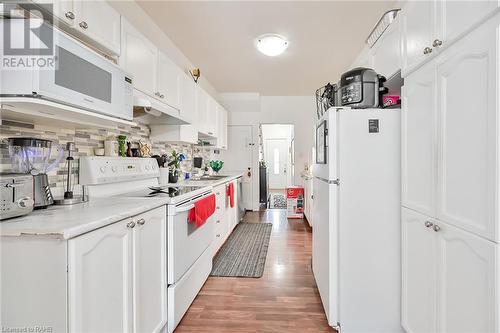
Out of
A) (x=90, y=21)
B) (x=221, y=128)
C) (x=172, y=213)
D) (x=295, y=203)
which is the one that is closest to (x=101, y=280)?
(x=172, y=213)

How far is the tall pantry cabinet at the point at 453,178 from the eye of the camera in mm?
954

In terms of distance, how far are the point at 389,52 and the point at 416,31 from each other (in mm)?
450

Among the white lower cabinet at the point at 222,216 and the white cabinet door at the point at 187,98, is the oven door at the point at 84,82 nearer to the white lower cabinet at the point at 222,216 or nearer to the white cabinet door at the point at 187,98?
the white cabinet door at the point at 187,98

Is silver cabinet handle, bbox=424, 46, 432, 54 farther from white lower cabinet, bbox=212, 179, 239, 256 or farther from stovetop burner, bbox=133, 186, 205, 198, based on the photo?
white lower cabinet, bbox=212, 179, 239, 256

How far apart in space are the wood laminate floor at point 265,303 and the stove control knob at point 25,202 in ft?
4.16

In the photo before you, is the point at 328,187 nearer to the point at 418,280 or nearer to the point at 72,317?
the point at 418,280

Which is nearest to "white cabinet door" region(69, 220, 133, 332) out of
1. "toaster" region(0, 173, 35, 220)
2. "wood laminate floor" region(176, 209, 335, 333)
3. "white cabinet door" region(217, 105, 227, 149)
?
"toaster" region(0, 173, 35, 220)

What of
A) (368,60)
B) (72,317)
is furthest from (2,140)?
(368,60)

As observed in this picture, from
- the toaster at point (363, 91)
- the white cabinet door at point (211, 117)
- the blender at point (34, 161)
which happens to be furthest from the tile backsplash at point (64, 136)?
the toaster at point (363, 91)

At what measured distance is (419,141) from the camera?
4.79 ft

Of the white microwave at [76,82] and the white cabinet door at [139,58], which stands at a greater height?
the white cabinet door at [139,58]

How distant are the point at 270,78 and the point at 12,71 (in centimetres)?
401

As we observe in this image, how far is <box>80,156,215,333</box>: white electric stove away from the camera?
1.78 meters

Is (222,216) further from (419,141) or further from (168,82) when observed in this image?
(419,141)
